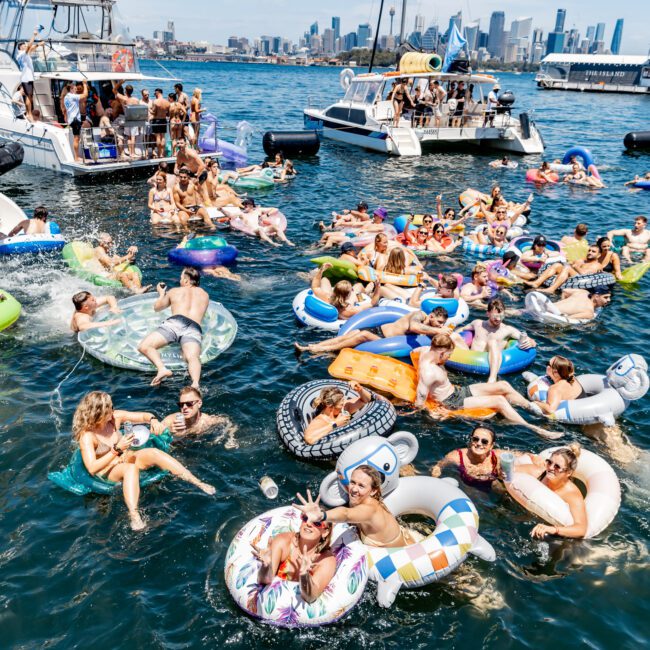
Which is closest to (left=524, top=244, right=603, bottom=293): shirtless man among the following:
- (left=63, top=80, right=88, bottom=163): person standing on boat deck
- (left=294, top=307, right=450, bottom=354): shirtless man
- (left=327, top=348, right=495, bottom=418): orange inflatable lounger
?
(left=294, top=307, right=450, bottom=354): shirtless man

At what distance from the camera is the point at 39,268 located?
13086mm

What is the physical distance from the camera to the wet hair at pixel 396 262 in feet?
39.7

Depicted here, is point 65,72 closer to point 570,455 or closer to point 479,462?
point 479,462

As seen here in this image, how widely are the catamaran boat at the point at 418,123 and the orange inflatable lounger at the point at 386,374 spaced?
19.6 metres

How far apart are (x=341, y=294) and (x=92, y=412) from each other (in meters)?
5.32

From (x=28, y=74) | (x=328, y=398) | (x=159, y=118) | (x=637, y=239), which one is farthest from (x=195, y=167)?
(x=637, y=239)

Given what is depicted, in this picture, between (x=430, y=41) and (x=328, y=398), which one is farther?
(x=430, y=41)

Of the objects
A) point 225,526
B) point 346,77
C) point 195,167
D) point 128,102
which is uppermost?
point 346,77

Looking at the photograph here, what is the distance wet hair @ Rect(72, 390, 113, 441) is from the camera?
649 centimetres

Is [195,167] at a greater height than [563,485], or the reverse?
[195,167]

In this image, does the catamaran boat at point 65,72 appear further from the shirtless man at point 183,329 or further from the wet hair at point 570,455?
the wet hair at point 570,455

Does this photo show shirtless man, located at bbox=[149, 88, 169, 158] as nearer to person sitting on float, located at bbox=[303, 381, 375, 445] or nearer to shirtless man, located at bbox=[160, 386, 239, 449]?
shirtless man, located at bbox=[160, 386, 239, 449]

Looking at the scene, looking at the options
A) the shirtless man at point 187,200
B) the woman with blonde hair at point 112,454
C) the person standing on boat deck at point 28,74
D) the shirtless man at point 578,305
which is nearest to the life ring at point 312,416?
the woman with blonde hair at point 112,454

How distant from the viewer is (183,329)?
927 cm
